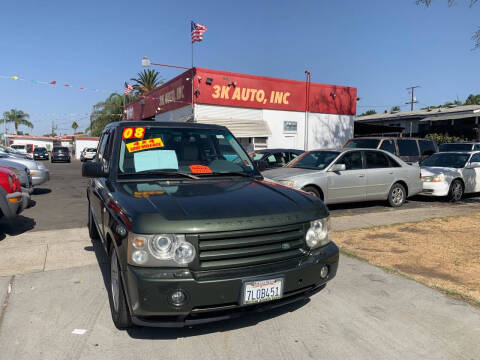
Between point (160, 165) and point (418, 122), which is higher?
point (418, 122)

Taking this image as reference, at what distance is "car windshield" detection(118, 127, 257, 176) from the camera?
384 centimetres

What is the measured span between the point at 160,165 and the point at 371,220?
5.13 meters

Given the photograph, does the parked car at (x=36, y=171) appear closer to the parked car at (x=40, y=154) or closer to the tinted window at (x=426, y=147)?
the tinted window at (x=426, y=147)

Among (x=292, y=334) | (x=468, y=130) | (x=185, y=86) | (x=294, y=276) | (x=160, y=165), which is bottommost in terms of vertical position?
(x=292, y=334)

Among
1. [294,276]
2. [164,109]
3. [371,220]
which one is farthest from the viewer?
[164,109]

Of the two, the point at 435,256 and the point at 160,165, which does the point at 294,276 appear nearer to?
the point at 160,165

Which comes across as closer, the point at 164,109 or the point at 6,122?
the point at 164,109

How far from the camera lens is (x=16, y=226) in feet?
23.1

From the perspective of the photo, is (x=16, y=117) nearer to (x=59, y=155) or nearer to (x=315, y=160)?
(x=59, y=155)

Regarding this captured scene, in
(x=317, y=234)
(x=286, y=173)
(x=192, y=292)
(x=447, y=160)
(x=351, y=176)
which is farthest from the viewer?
(x=447, y=160)

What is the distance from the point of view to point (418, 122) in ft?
108

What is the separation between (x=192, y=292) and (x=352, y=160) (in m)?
7.26

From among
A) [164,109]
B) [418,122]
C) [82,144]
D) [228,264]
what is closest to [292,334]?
[228,264]

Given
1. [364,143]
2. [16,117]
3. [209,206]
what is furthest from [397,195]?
[16,117]
